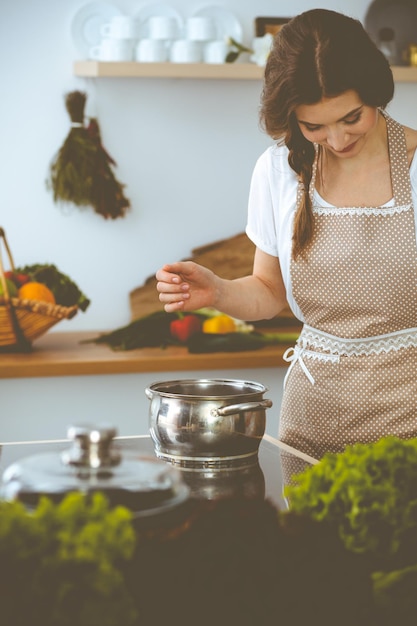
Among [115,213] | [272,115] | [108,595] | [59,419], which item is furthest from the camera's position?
[115,213]

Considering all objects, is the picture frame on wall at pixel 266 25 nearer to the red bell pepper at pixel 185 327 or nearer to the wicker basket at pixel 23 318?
the red bell pepper at pixel 185 327

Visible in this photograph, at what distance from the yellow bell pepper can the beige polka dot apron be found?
1.13 metres

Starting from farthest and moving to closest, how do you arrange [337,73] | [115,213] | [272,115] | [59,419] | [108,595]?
[115,213]
[59,419]
[272,115]
[337,73]
[108,595]

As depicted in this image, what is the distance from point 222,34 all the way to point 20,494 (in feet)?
9.25

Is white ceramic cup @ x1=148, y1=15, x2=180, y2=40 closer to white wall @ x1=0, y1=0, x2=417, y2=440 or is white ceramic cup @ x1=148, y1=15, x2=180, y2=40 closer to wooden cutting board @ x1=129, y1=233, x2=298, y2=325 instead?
white wall @ x1=0, y1=0, x2=417, y2=440

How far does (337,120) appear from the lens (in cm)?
166

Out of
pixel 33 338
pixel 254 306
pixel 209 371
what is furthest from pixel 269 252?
pixel 33 338

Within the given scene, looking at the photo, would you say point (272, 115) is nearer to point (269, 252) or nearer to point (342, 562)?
point (269, 252)

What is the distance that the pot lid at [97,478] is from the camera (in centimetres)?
79

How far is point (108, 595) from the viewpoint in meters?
0.69

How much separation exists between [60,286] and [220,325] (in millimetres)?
529

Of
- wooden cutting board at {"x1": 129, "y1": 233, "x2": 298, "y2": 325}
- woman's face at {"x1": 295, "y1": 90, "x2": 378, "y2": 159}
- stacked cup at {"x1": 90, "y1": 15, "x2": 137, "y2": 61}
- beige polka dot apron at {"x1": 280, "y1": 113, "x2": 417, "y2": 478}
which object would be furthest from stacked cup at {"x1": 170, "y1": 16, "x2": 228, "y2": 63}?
woman's face at {"x1": 295, "y1": 90, "x2": 378, "y2": 159}

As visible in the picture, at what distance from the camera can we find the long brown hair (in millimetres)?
1614

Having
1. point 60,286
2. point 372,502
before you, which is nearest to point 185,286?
point 372,502
